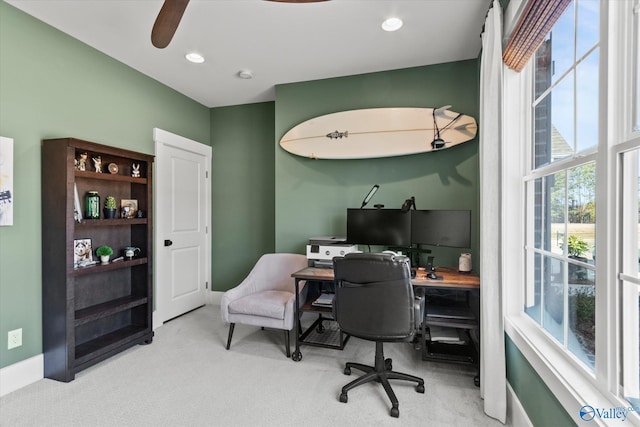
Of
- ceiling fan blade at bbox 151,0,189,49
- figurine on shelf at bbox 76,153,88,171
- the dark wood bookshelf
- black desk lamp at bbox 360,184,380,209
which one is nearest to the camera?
ceiling fan blade at bbox 151,0,189,49

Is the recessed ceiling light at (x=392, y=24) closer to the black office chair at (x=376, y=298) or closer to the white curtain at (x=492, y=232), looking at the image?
the white curtain at (x=492, y=232)

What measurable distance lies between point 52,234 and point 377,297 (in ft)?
8.13

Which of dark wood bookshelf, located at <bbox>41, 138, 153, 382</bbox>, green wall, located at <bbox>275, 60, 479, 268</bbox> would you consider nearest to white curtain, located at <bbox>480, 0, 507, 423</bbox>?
green wall, located at <bbox>275, 60, 479, 268</bbox>

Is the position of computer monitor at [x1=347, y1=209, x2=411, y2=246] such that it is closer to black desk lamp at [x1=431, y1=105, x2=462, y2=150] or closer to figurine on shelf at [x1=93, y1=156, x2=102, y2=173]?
black desk lamp at [x1=431, y1=105, x2=462, y2=150]

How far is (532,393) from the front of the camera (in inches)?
61.6

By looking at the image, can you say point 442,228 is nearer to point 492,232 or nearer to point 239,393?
point 492,232

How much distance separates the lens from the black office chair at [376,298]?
192 cm

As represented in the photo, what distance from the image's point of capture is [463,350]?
2518 mm

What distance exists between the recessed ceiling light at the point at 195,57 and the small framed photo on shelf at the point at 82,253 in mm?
1910

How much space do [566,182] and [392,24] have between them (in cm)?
174

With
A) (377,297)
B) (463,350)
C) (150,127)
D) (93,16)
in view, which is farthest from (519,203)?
(150,127)

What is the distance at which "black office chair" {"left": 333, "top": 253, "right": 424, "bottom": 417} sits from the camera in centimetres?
192

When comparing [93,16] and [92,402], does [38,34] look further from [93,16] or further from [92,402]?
[92,402]

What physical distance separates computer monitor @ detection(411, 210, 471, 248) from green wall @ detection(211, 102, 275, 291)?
2.01 metres
